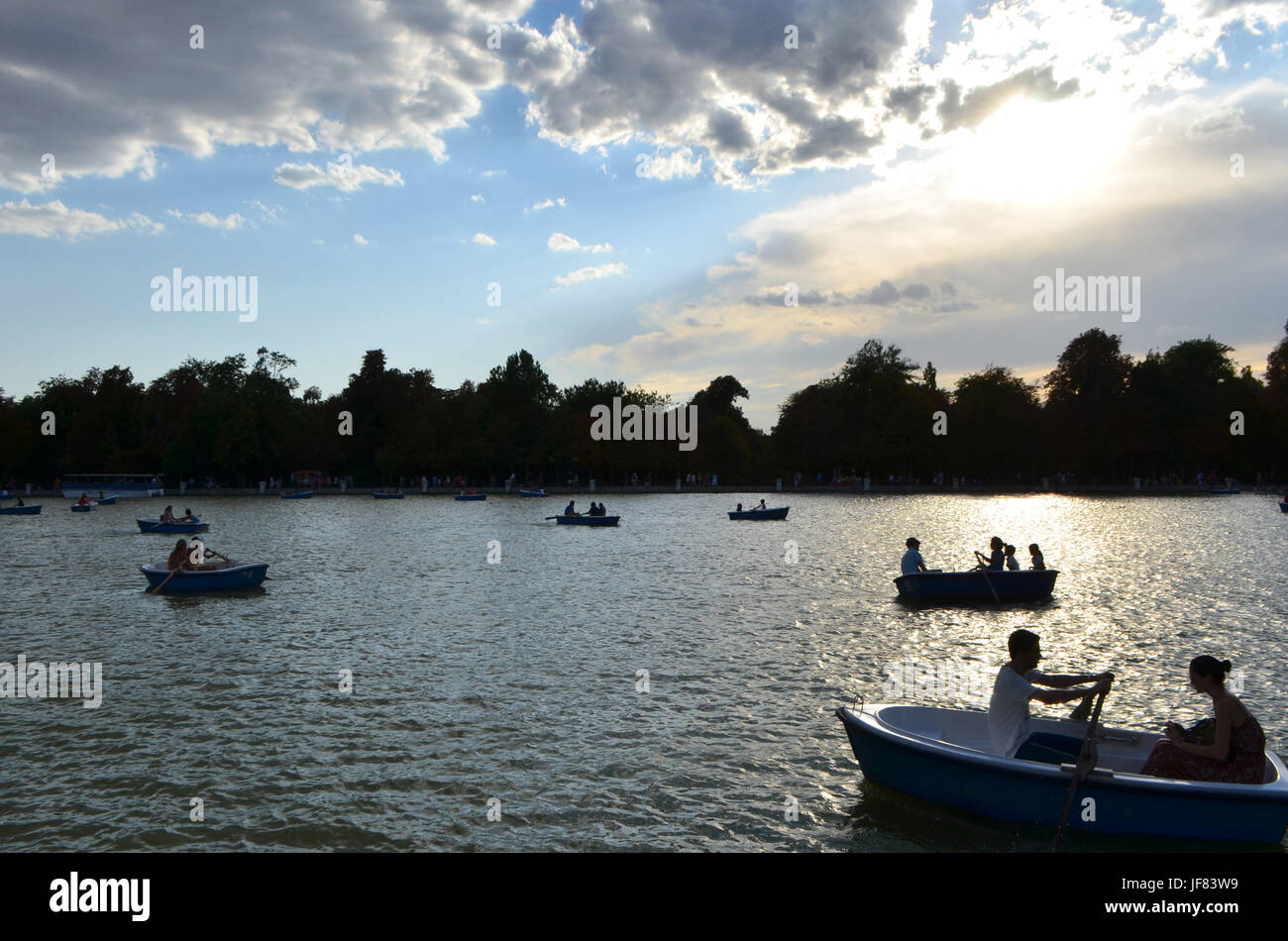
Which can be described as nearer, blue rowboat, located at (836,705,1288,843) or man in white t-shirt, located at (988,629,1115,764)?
blue rowboat, located at (836,705,1288,843)

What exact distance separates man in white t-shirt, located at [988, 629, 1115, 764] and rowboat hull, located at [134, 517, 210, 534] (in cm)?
5117

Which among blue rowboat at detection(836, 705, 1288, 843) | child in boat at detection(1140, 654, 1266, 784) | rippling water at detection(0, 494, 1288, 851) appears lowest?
rippling water at detection(0, 494, 1288, 851)

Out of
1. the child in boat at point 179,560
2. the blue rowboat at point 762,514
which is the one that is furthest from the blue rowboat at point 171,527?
the blue rowboat at point 762,514

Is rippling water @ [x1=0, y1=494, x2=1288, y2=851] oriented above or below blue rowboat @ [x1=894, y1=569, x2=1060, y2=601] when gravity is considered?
below

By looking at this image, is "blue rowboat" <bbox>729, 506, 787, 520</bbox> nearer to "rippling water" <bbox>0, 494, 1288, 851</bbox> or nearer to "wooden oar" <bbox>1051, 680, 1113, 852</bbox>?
"rippling water" <bbox>0, 494, 1288, 851</bbox>

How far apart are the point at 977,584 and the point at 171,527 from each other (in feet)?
154

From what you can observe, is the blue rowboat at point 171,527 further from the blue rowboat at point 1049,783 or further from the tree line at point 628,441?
the tree line at point 628,441

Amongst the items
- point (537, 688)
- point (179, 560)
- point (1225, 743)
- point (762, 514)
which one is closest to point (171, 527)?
point (179, 560)

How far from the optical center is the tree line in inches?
4247

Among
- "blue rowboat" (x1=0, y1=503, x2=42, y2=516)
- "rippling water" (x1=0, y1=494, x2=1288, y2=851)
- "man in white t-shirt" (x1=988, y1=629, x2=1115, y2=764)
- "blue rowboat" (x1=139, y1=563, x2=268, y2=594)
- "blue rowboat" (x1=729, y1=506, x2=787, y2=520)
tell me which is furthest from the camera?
"blue rowboat" (x1=0, y1=503, x2=42, y2=516)

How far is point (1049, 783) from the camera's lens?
9.16 m

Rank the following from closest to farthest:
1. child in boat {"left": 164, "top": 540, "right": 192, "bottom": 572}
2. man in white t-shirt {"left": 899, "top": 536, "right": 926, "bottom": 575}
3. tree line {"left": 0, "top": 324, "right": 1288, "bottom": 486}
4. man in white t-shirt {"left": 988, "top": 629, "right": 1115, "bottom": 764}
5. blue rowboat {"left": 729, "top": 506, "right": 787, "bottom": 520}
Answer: man in white t-shirt {"left": 988, "top": 629, "right": 1115, "bottom": 764}
man in white t-shirt {"left": 899, "top": 536, "right": 926, "bottom": 575}
child in boat {"left": 164, "top": 540, "right": 192, "bottom": 572}
blue rowboat {"left": 729, "top": 506, "right": 787, "bottom": 520}
tree line {"left": 0, "top": 324, "right": 1288, "bottom": 486}

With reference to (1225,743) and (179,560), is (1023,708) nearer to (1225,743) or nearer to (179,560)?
(1225,743)

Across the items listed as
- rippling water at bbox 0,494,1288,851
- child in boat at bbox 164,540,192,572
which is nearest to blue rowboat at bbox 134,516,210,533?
rippling water at bbox 0,494,1288,851
